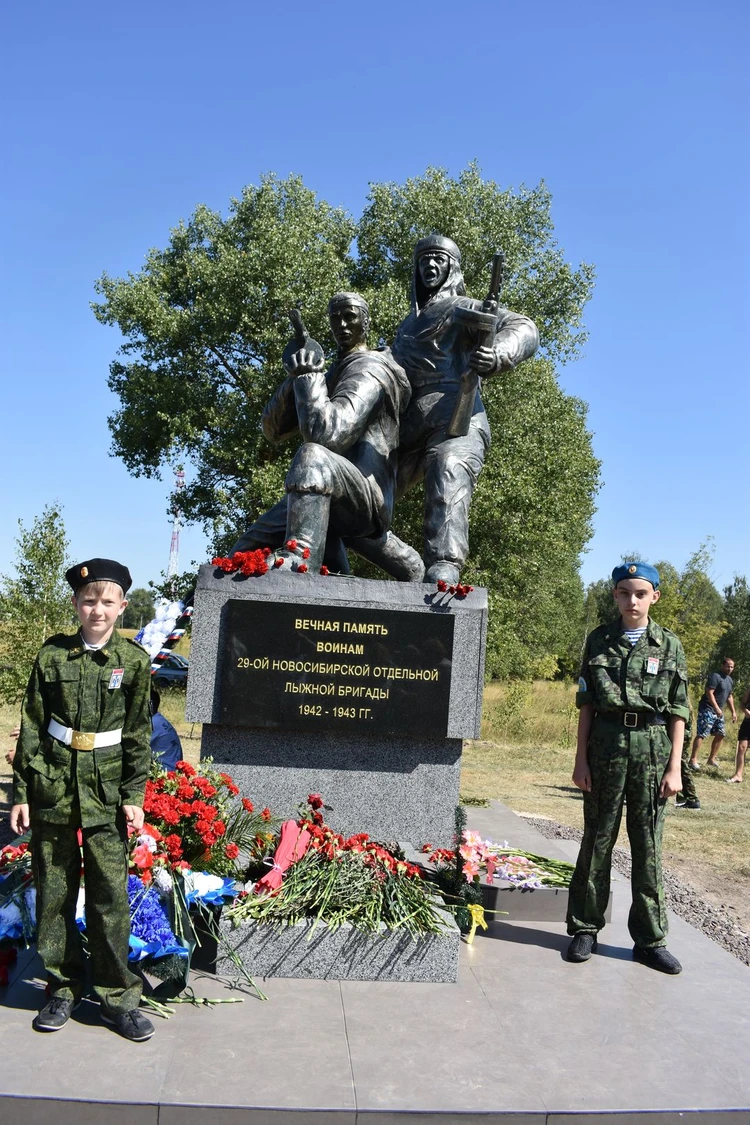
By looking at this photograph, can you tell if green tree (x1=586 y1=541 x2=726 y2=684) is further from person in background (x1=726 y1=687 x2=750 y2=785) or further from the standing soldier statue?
the standing soldier statue

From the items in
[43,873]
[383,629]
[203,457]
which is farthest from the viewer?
[203,457]

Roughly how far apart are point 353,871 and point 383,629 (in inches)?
49.5

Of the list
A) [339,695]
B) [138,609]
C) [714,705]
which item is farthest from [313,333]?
[138,609]

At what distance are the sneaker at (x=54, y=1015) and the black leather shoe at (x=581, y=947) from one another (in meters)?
2.10

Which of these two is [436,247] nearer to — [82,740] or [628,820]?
[628,820]

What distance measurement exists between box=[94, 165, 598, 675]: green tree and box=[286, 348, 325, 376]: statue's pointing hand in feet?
37.4

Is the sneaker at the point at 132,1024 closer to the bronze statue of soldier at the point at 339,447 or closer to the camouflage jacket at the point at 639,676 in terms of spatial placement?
the camouflage jacket at the point at 639,676

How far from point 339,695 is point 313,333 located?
14.9 m


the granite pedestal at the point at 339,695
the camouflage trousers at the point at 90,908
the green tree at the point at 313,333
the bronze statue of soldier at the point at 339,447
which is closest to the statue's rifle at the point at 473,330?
the bronze statue of soldier at the point at 339,447

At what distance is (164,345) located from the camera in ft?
66.2

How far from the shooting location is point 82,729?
307 cm

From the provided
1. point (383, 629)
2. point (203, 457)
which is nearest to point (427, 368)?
point (383, 629)

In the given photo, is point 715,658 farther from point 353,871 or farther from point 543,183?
point 353,871

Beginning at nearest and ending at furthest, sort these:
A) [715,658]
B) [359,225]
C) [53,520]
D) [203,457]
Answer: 1. [53,520]
2. [203,457]
3. [359,225]
4. [715,658]
